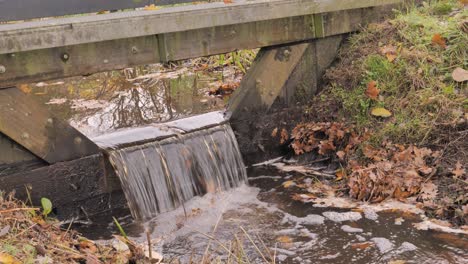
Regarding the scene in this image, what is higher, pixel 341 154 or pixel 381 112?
pixel 381 112

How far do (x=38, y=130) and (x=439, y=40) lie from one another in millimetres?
4309

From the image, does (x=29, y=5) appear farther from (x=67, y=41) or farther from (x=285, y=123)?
(x=285, y=123)

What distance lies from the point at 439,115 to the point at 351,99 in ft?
3.40

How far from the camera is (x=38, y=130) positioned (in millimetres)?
5461

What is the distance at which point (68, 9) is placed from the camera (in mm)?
6215

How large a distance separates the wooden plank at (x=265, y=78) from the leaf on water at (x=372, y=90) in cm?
91

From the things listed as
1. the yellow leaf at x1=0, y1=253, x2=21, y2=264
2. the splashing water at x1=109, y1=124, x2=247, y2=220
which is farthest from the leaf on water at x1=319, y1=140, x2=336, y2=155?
the yellow leaf at x1=0, y1=253, x2=21, y2=264

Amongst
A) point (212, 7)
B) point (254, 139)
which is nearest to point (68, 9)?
point (212, 7)

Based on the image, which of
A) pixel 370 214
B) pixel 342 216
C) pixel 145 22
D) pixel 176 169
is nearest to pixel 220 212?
pixel 176 169

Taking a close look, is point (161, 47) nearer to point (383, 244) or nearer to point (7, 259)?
point (383, 244)

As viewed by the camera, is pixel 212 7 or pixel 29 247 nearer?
pixel 29 247

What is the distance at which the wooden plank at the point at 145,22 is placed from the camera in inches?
203

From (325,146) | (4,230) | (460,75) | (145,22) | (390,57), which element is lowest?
Answer: (325,146)

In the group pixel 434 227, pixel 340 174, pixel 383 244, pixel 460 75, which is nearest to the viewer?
pixel 383 244
